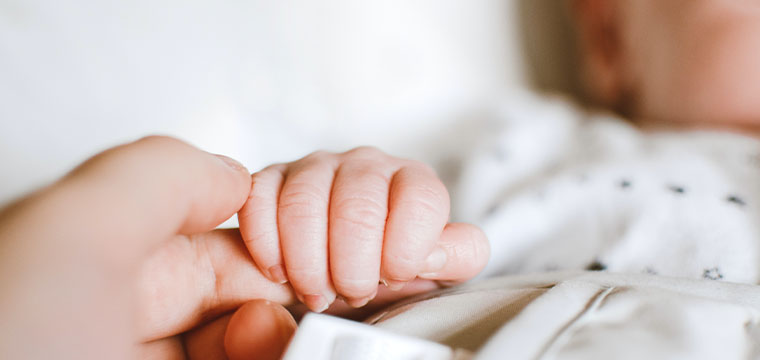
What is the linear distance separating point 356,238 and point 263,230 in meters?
0.07

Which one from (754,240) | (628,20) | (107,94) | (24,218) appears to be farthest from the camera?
(628,20)

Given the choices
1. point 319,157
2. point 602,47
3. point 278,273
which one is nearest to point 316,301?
point 278,273

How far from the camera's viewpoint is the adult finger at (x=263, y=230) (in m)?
0.41

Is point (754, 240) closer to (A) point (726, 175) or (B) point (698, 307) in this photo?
(A) point (726, 175)

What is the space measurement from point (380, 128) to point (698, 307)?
0.62 meters

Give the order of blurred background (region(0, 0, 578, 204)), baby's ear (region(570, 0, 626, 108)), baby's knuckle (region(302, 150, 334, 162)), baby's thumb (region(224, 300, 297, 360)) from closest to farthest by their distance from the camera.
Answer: baby's thumb (region(224, 300, 297, 360)) < baby's knuckle (region(302, 150, 334, 162)) < blurred background (region(0, 0, 578, 204)) < baby's ear (region(570, 0, 626, 108))

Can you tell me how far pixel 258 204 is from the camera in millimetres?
411

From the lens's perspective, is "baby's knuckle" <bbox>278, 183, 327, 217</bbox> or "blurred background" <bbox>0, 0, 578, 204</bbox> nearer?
"baby's knuckle" <bbox>278, 183, 327, 217</bbox>

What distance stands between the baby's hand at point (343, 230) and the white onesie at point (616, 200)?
222mm

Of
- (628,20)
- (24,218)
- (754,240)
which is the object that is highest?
(628,20)

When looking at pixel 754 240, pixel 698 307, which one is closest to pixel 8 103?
pixel 698 307

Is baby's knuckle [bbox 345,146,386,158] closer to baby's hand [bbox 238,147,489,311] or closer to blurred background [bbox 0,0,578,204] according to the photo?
baby's hand [bbox 238,147,489,311]

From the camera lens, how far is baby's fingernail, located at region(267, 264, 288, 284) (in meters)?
0.42

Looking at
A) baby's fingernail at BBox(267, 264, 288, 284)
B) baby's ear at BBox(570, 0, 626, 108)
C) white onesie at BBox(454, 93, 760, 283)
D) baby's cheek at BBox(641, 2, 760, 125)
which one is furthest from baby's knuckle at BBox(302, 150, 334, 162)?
baby's ear at BBox(570, 0, 626, 108)
